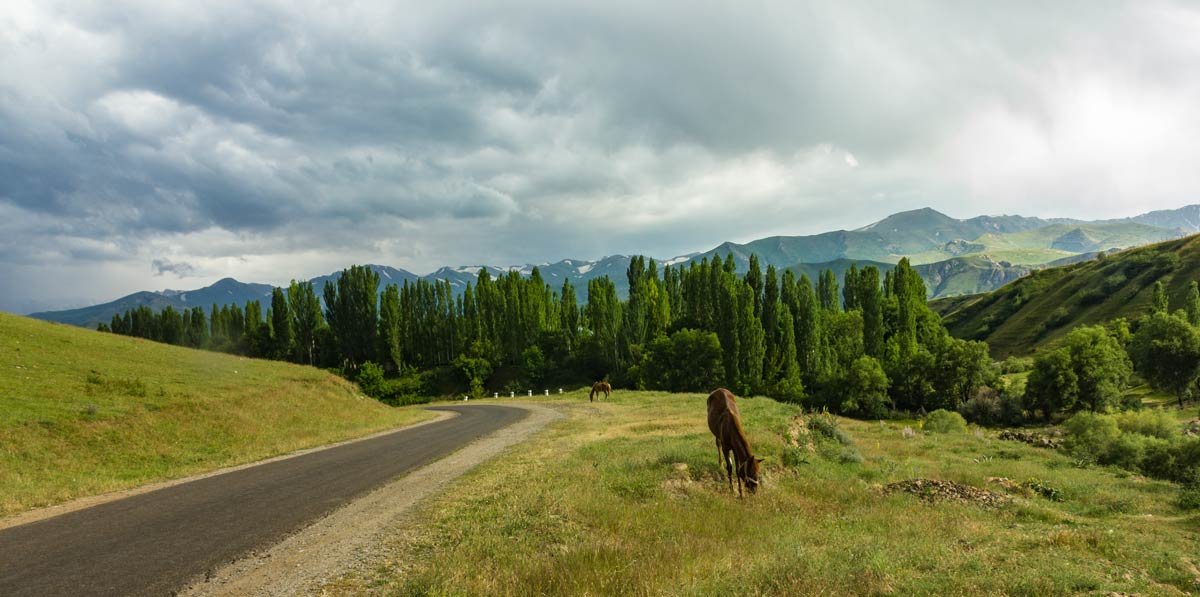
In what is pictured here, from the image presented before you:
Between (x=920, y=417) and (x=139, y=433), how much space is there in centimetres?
7863

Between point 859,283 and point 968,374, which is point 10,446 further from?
point 859,283

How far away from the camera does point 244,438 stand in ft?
80.8

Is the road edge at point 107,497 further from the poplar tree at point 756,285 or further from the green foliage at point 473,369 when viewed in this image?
the poplar tree at point 756,285

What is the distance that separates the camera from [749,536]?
A: 11.3 meters

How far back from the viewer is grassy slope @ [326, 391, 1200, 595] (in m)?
8.20

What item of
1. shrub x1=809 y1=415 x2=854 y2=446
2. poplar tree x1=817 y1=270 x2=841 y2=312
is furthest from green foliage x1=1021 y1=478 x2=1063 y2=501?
poplar tree x1=817 y1=270 x2=841 y2=312

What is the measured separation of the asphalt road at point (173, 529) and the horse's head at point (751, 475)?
10777mm

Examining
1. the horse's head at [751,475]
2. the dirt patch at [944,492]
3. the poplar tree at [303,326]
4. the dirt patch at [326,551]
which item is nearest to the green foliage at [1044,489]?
the dirt patch at [944,492]

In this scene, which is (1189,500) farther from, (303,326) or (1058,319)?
(1058,319)

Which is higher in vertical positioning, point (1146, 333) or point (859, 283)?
point (859, 283)

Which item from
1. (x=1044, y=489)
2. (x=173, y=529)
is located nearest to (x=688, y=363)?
(x=1044, y=489)

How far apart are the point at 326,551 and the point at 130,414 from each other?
19182mm

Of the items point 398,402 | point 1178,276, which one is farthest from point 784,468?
point 1178,276

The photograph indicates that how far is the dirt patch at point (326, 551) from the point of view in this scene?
8.27 metres
